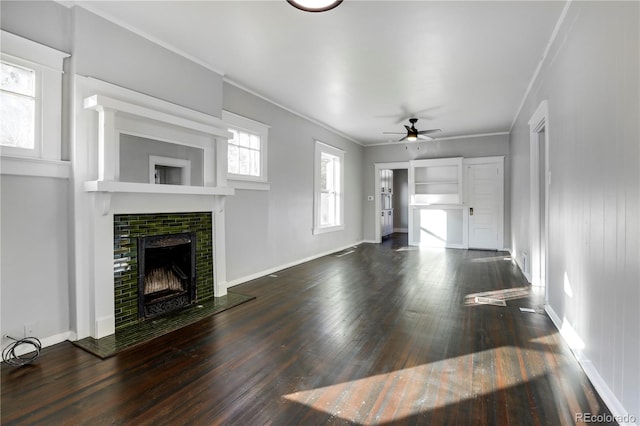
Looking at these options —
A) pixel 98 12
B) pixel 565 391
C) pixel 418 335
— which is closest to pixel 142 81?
pixel 98 12

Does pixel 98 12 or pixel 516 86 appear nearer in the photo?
pixel 98 12

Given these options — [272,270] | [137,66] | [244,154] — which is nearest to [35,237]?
[137,66]

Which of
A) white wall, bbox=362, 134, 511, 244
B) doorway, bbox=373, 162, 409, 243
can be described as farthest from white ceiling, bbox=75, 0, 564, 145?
doorway, bbox=373, 162, 409, 243

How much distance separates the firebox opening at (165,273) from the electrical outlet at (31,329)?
75cm

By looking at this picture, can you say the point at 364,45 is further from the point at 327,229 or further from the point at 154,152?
the point at 327,229

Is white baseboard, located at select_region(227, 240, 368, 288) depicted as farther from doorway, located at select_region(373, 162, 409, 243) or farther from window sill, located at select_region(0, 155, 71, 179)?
window sill, located at select_region(0, 155, 71, 179)

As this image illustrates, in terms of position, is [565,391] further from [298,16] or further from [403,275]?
[298,16]

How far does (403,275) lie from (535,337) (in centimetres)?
234

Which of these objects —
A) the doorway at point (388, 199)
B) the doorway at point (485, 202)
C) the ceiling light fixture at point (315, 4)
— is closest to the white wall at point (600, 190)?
the ceiling light fixture at point (315, 4)

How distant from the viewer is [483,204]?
25.0 feet

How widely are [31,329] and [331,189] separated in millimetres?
5847

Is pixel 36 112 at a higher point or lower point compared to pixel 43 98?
lower

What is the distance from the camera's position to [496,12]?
2.73 metres

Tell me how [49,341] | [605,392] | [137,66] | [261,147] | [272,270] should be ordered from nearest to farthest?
[605,392]
[49,341]
[137,66]
[261,147]
[272,270]
